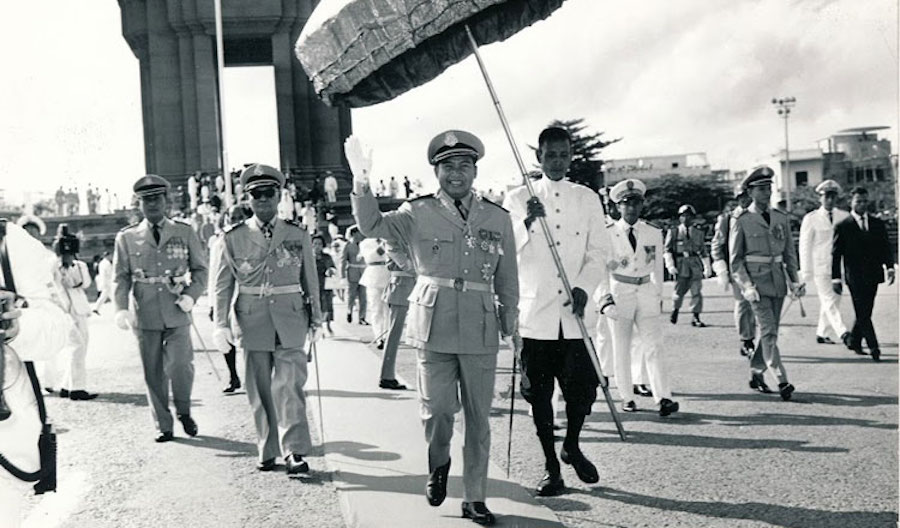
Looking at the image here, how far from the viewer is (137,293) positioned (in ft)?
28.1

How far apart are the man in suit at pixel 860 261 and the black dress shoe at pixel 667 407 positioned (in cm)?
439

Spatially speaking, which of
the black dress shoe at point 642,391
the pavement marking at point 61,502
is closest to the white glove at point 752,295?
the black dress shoe at point 642,391

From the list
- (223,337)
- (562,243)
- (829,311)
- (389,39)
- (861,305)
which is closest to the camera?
(389,39)

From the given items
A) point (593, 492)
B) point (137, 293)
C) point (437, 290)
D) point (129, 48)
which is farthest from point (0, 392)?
point (129, 48)

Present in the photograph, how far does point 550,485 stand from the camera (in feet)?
19.5

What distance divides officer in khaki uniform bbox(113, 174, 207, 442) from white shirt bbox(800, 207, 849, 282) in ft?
26.7

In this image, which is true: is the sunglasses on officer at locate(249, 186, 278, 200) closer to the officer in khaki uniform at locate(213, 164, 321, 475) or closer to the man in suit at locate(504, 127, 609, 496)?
the officer in khaki uniform at locate(213, 164, 321, 475)

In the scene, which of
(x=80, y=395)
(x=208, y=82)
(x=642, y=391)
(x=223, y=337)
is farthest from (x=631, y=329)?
(x=208, y=82)

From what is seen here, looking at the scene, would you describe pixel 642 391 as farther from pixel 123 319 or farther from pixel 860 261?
pixel 123 319

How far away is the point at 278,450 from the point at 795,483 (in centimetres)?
351

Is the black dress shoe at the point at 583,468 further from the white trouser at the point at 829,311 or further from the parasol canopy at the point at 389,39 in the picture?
the white trouser at the point at 829,311

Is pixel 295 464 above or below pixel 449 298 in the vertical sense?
below

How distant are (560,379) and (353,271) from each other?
12744 mm

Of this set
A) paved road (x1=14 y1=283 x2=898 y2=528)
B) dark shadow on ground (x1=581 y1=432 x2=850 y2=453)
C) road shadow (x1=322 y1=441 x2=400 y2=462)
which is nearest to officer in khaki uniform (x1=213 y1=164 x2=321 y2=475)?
paved road (x1=14 y1=283 x2=898 y2=528)
